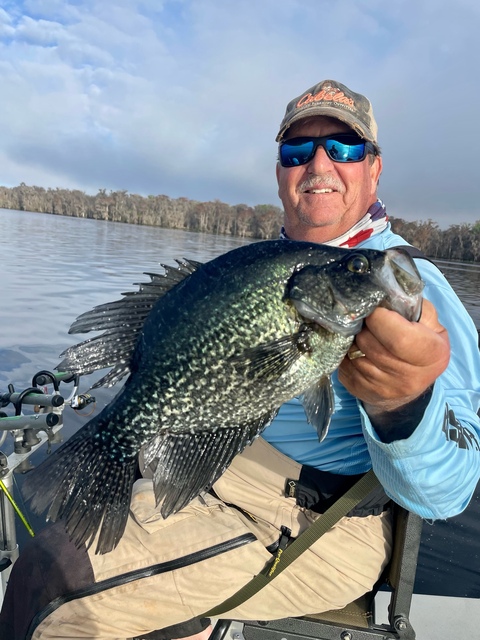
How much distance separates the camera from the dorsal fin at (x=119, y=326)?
6.52 feet

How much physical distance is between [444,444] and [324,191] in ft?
6.40

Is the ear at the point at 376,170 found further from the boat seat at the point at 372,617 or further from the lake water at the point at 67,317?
the lake water at the point at 67,317

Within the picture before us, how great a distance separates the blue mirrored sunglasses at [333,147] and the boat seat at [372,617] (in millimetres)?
2275

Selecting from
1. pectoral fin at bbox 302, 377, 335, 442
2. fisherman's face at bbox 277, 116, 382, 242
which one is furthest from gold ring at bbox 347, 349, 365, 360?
fisherman's face at bbox 277, 116, 382, 242

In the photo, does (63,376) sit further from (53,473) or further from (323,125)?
(323,125)

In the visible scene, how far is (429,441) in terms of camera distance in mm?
1729

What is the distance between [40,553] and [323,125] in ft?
10.2

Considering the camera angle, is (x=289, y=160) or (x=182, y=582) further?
(x=289, y=160)

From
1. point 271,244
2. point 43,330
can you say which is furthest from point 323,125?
point 43,330

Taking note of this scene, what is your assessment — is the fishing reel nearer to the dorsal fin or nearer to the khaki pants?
the khaki pants

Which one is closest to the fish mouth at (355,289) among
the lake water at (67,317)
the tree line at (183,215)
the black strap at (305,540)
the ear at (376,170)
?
the black strap at (305,540)

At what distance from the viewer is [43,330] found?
30.5 feet

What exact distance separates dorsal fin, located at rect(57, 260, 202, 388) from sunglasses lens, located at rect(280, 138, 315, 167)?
1660 millimetres

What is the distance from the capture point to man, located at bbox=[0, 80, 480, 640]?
1.74 meters
